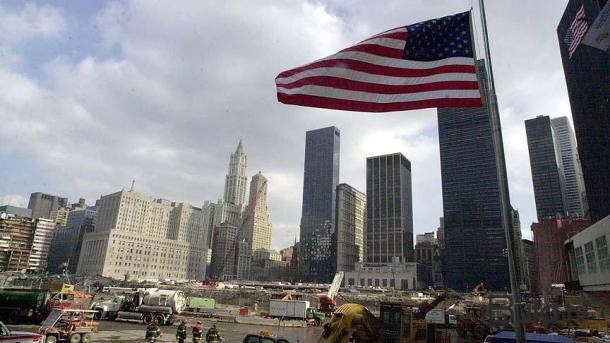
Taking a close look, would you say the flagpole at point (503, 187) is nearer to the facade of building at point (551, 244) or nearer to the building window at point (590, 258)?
A: the building window at point (590, 258)

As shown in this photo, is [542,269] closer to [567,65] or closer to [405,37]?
[567,65]

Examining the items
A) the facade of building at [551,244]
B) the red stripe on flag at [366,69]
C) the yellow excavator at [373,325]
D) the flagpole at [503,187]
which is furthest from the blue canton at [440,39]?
the facade of building at [551,244]

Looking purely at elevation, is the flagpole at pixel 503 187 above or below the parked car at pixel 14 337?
above

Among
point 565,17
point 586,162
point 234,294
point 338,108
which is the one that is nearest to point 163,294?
point 338,108

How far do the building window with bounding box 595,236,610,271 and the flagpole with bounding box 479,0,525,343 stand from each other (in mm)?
37681

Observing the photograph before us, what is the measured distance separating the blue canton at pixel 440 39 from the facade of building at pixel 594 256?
3525cm

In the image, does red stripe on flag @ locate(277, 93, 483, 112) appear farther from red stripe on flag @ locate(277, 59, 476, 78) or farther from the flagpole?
the flagpole

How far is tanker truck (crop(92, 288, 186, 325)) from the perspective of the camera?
131 ft

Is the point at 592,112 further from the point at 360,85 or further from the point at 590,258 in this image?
the point at 360,85

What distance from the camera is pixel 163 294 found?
42.1 m

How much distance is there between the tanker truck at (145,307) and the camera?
39.9 meters

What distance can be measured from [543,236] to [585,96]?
65.7 meters

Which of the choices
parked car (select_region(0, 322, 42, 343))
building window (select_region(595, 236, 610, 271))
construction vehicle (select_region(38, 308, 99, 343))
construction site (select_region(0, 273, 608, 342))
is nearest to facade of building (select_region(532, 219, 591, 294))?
construction site (select_region(0, 273, 608, 342))

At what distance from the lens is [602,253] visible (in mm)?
39625
